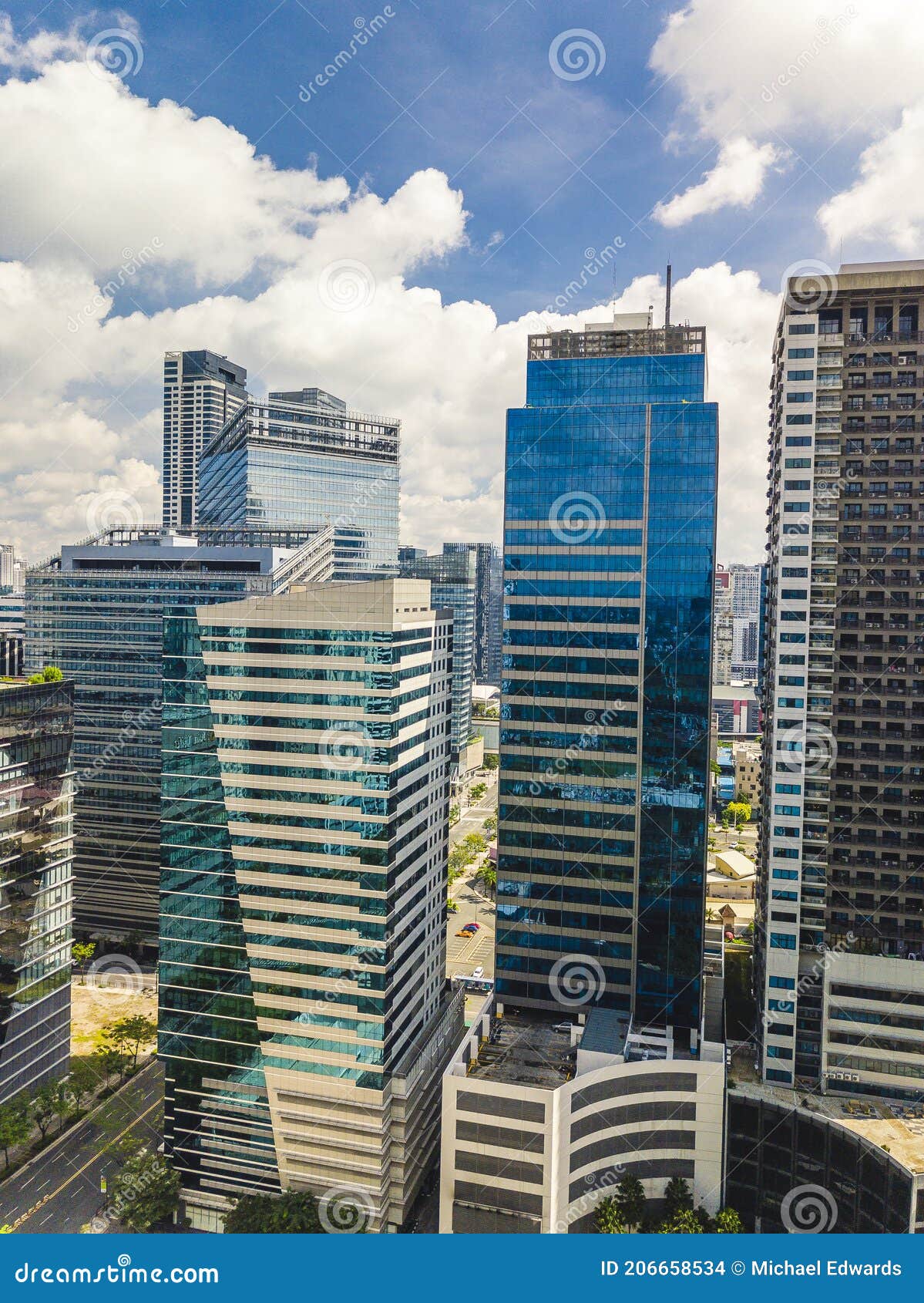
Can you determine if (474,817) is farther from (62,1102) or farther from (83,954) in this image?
(62,1102)

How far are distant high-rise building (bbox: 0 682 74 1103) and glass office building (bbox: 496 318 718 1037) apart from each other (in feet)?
81.4

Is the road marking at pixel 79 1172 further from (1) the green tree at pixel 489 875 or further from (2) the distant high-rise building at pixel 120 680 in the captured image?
(1) the green tree at pixel 489 875

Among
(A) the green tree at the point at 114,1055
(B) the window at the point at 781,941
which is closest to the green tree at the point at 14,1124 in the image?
(A) the green tree at the point at 114,1055

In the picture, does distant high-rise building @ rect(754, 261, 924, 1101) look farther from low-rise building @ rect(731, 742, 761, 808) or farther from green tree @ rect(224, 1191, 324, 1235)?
low-rise building @ rect(731, 742, 761, 808)

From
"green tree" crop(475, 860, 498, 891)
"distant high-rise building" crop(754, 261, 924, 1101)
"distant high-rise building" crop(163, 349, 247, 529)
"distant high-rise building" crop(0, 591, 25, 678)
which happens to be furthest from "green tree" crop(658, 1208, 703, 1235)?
"distant high-rise building" crop(163, 349, 247, 529)

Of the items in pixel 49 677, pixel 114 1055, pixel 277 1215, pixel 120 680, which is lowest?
pixel 114 1055

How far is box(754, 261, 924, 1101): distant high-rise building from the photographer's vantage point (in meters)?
44.5

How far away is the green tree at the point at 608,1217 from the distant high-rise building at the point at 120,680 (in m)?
41.0

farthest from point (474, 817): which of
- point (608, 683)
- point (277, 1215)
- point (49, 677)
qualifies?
point (277, 1215)

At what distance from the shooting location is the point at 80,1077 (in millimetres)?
49000

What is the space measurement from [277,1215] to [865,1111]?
27.5 m

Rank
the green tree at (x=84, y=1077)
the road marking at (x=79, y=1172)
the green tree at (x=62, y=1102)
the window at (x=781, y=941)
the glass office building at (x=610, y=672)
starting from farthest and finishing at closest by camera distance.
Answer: the green tree at (x=84, y=1077), the glass office building at (x=610, y=672), the green tree at (x=62, y=1102), the window at (x=781, y=941), the road marking at (x=79, y=1172)

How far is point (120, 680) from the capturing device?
65500 millimetres

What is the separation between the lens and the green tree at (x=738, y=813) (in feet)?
338
